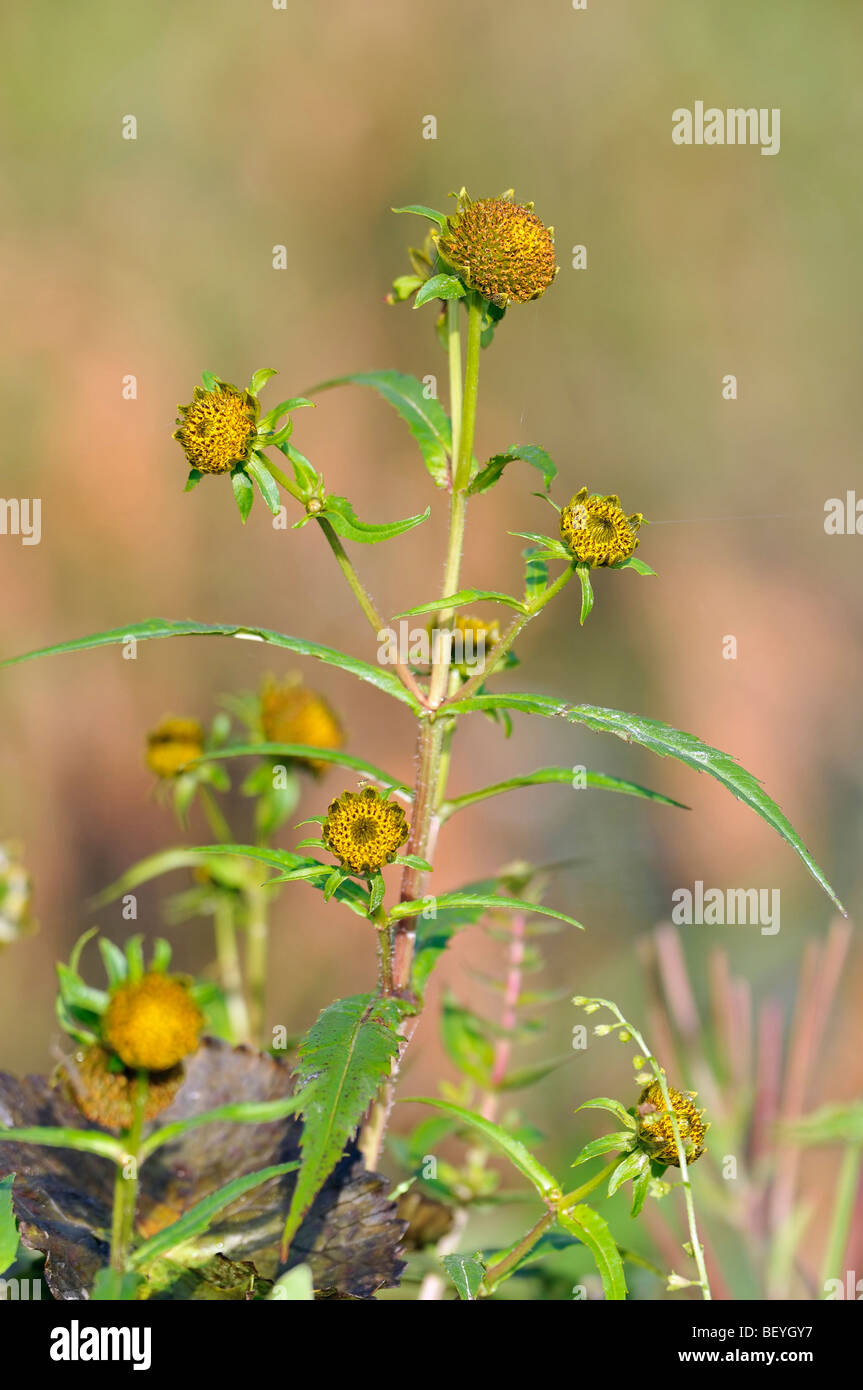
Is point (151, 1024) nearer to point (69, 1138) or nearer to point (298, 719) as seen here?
point (69, 1138)

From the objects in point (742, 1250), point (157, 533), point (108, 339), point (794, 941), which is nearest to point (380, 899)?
point (742, 1250)

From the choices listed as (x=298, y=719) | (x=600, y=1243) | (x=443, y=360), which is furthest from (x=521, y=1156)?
(x=443, y=360)

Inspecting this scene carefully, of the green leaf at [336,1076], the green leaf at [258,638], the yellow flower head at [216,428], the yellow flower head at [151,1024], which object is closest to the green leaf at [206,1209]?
the green leaf at [336,1076]

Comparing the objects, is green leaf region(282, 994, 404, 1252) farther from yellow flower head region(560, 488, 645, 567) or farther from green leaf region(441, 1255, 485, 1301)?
yellow flower head region(560, 488, 645, 567)

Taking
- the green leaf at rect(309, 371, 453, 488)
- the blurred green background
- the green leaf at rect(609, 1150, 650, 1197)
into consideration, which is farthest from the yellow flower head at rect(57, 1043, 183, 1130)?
the blurred green background

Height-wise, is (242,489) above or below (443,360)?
below

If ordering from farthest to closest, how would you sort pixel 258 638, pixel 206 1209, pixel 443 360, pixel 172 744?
pixel 443 360 → pixel 172 744 → pixel 258 638 → pixel 206 1209

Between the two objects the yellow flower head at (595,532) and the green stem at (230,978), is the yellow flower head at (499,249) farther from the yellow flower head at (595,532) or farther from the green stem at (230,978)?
the green stem at (230,978)

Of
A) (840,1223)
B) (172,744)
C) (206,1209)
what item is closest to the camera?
(206,1209)
